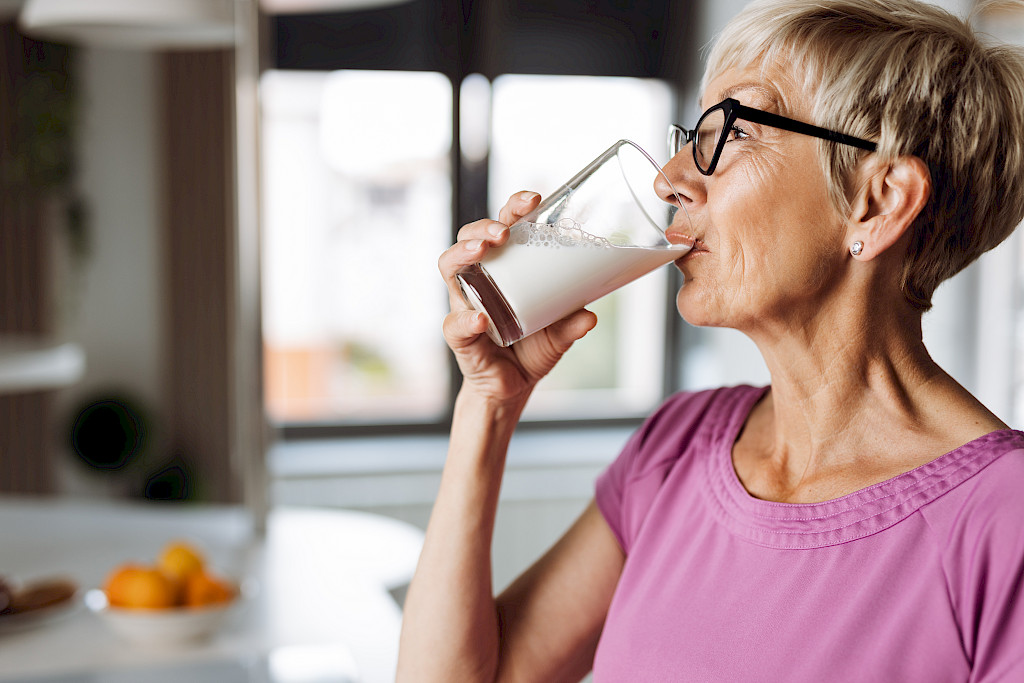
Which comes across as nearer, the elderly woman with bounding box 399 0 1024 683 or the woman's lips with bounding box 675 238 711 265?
the elderly woman with bounding box 399 0 1024 683

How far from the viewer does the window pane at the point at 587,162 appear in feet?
12.2

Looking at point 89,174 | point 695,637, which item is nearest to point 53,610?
point 695,637

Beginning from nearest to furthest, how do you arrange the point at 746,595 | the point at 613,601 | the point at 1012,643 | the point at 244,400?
the point at 1012,643 < the point at 746,595 < the point at 613,601 < the point at 244,400

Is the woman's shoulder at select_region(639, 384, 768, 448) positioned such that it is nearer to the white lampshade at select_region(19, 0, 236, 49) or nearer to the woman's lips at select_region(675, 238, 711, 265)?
the woman's lips at select_region(675, 238, 711, 265)

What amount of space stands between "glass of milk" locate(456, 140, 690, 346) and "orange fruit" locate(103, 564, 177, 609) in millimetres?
931

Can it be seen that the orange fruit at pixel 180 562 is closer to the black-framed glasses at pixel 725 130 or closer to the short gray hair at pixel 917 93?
the black-framed glasses at pixel 725 130

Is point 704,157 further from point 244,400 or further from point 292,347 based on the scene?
point 292,347

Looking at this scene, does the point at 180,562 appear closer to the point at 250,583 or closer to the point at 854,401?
the point at 250,583

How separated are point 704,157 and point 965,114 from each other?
0.85ft

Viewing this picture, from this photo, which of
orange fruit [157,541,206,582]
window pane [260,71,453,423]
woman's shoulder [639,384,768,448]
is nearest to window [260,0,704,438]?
window pane [260,71,453,423]

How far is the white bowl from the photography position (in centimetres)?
154

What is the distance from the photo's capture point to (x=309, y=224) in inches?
150

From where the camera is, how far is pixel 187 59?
149 inches

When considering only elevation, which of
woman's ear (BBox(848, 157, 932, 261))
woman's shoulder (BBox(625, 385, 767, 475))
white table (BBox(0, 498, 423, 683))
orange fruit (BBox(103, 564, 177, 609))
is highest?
woman's ear (BBox(848, 157, 932, 261))
